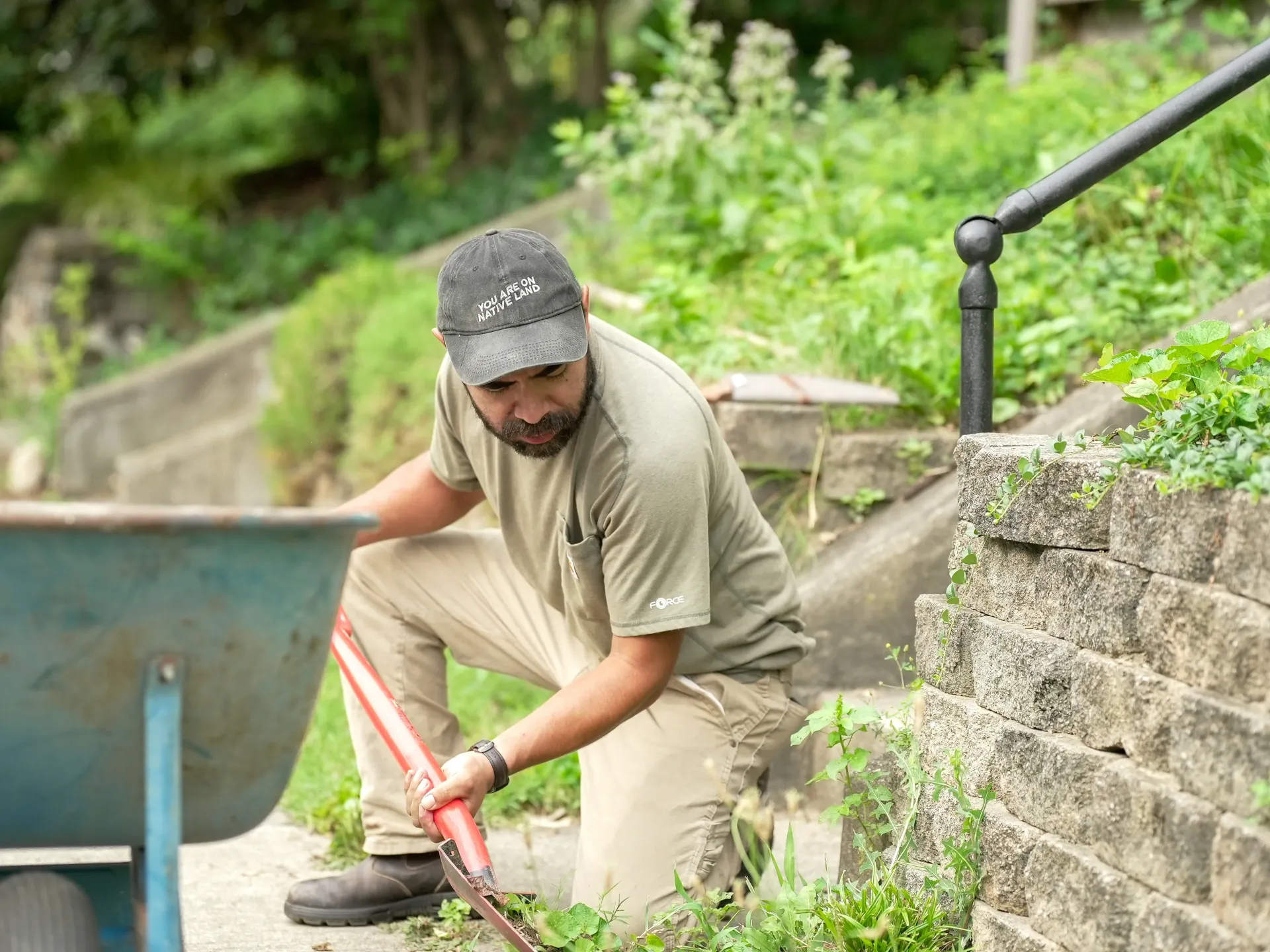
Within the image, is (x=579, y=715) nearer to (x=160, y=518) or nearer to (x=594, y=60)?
(x=160, y=518)

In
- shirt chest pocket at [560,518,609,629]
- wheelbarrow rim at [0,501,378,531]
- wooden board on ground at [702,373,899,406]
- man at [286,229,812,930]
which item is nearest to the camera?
wheelbarrow rim at [0,501,378,531]

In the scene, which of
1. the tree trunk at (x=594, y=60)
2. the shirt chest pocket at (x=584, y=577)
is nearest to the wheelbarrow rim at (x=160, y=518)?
the shirt chest pocket at (x=584, y=577)

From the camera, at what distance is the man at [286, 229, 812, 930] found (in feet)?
8.45

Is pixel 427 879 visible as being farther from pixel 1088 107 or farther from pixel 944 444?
pixel 1088 107

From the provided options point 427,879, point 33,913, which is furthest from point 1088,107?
point 33,913

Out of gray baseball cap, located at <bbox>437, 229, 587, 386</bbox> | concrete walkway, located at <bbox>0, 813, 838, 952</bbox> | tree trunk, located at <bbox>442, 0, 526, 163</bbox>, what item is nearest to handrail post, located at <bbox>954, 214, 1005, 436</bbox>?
gray baseball cap, located at <bbox>437, 229, 587, 386</bbox>

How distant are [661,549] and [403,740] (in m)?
0.58

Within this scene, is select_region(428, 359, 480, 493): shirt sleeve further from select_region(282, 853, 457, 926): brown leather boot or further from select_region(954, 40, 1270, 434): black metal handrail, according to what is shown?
select_region(954, 40, 1270, 434): black metal handrail

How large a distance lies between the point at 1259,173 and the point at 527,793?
2.72 meters

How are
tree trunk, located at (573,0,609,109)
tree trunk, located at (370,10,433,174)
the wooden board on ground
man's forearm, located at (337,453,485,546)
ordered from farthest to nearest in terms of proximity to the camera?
1. tree trunk, located at (370,10,433,174)
2. tree trunk, located at (573,0,609,109)
3. the wooden board on ground
4. man's forearm, located at (337,453,485,546)

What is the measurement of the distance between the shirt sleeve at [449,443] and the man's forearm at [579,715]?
65 centimetres

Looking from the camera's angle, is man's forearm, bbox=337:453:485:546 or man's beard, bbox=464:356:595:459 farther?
man's forearm, bbox=337:453:485:546

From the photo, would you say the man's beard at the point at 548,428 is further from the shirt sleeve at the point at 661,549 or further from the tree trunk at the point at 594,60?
the tree trunk at the point at 594,60

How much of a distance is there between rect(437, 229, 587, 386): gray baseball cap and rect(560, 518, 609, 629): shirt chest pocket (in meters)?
0.41
